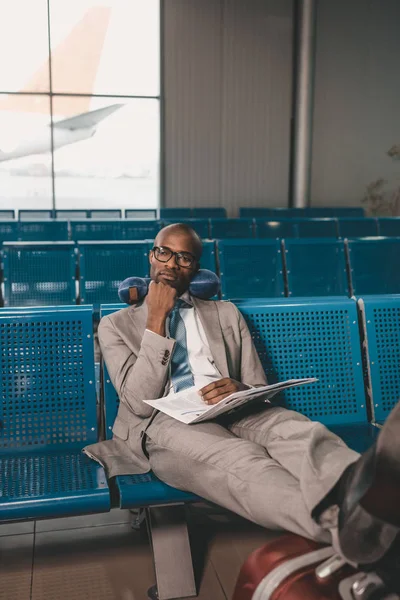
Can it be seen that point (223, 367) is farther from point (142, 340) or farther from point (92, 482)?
point (92, 482)

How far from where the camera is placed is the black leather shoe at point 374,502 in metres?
1.12

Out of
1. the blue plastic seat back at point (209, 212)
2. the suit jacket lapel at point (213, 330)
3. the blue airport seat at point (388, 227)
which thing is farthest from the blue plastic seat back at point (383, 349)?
the blue plastic seat back at point (209, 212)

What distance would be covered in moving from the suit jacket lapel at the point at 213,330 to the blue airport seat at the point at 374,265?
233cm

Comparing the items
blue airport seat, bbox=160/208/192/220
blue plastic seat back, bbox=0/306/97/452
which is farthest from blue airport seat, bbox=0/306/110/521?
blue airport seat, bbox=160/208/192/220

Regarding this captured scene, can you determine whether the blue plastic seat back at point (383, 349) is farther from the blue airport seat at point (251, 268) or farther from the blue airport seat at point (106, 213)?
the blue airport seat at point (106, 213)

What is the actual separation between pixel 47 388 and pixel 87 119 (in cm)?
913

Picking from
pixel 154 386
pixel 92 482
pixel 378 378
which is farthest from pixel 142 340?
pixel 378 378

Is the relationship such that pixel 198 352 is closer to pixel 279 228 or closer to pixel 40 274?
pixel 40 274

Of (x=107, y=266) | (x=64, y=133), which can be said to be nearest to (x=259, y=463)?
(x=107, y=266)

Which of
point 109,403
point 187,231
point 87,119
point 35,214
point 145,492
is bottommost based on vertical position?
point 145,492

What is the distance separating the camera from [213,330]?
2.26 m

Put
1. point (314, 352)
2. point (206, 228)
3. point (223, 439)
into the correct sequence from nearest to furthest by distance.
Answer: point (223, 439), point (314, 352), point (206, 228)

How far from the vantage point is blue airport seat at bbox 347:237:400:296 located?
443 centimetres

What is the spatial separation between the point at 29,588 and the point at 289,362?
1.23m
